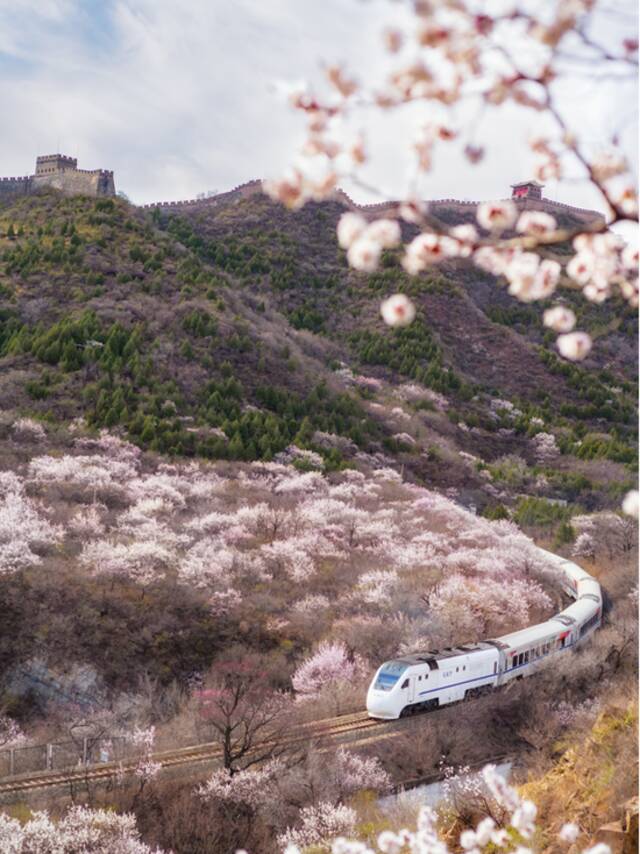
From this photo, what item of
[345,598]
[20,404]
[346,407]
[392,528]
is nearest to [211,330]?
[346,407]

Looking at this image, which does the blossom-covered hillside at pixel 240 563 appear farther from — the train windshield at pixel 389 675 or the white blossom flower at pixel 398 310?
the white blossom flower at pixel 398 310

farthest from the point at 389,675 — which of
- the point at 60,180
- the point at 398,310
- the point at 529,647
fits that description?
the point at 60,180

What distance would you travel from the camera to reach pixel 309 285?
69.7m

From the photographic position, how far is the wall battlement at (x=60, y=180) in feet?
226

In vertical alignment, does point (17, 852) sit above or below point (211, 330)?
below

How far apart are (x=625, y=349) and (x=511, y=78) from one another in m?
76.7

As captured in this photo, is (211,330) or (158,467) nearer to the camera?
(158,467)

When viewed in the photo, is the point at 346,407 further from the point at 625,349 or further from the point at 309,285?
the point at 625,349

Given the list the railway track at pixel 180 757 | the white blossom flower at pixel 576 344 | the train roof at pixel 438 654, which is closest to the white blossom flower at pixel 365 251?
the white blossom flower at pixel 576 344

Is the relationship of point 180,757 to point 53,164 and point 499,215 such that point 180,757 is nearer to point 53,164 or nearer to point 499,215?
point 499,215

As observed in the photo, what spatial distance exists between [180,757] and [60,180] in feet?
200

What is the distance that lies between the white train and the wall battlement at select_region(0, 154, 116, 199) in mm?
54160

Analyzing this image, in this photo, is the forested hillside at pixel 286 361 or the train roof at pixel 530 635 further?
the forested hillside at pixel 286 361

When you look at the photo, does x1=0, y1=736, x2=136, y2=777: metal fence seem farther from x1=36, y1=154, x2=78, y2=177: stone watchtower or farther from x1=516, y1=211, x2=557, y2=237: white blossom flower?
x1=36, y1=154, x2=78, y2=177: stone watchtower
